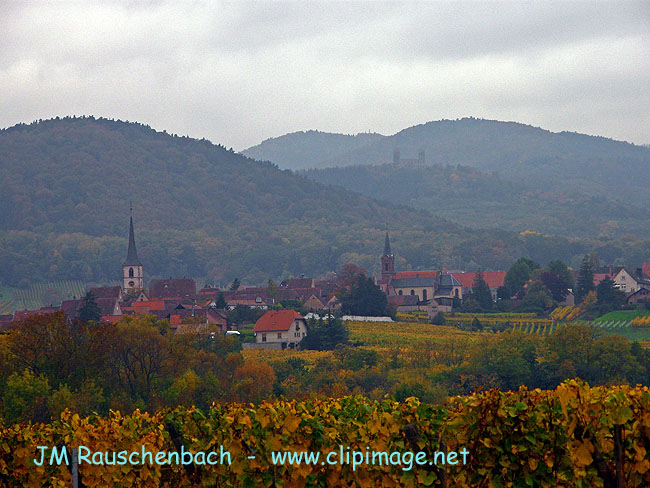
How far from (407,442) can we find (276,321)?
229ft

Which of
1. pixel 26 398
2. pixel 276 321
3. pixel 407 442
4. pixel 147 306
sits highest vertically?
pixel 407 442

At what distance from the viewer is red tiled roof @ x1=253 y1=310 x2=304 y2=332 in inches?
3110

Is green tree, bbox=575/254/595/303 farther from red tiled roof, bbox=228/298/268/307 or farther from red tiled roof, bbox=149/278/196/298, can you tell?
red tiled roof, bbox=149/278/196/298

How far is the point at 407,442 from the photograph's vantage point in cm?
1104

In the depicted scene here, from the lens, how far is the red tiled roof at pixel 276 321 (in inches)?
3110

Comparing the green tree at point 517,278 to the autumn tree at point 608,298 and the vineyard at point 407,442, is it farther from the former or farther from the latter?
the vineyard at point 407,442

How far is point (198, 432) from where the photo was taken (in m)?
12.1

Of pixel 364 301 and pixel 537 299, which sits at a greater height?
pixel 364 301

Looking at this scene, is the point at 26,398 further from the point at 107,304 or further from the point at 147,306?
the point at 147,306

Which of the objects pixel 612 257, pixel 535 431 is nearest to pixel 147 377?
pixel 535 431

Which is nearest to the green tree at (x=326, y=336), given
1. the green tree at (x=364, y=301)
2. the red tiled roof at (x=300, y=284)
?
the green tree at (x=364, y=301)

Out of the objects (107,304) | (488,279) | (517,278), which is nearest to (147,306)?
(107,304)

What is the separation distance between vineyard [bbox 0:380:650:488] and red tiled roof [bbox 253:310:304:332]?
6667cm

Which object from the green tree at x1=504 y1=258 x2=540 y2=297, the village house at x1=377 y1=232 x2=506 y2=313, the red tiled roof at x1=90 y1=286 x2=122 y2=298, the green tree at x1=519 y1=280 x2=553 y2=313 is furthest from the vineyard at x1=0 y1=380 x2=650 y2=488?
the village house at x1=377 y1=232 x2=506 y2=313
